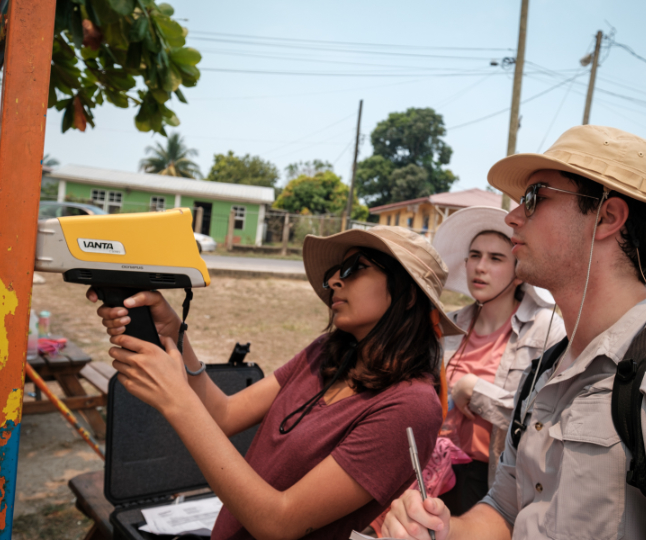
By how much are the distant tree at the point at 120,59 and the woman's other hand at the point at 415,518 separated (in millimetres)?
2310

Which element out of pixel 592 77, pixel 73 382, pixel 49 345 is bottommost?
pixel 73 382

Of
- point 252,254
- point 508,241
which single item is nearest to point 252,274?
point 252,254

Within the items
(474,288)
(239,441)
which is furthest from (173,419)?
(474,288)

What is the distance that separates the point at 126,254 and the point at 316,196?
28.9 meters

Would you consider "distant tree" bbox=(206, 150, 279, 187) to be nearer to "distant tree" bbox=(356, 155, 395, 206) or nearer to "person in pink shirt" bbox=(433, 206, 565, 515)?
"distant tree" bbox=(356, 155, 395, 206)

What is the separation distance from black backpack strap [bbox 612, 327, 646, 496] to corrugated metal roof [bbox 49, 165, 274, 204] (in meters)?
23.8

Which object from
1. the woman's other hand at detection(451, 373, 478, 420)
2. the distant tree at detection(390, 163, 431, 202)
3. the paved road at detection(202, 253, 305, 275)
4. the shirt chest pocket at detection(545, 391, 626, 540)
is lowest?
the paved road at detection(202, 253, 305, 275)

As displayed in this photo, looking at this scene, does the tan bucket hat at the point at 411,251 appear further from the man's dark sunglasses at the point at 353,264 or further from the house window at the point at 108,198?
the house window at the point at 108,198

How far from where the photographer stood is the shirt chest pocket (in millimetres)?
1040

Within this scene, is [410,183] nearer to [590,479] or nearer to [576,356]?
[576,356]

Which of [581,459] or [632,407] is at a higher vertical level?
[632,407]

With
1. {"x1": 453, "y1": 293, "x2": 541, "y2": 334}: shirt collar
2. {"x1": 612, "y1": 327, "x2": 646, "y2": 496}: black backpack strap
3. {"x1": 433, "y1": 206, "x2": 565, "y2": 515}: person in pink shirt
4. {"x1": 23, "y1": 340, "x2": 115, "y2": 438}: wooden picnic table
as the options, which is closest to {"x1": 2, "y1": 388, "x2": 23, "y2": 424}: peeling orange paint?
{"x1": 612, "y1": 327, "x2": 646, "y2": 496}: black backpack strap

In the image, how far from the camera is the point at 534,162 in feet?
4.72

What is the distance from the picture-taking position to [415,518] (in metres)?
1.12
